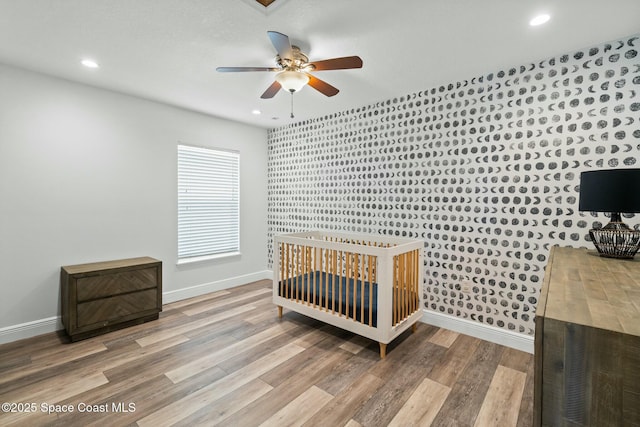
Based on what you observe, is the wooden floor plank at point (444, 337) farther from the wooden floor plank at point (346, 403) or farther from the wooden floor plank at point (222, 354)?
the wooden floor plank at point (222, 354)

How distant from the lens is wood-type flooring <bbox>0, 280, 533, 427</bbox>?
1.72 metres

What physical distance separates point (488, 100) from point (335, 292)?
2.27 metres

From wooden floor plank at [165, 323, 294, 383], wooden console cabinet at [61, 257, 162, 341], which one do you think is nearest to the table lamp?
wooden floor plank at [165, 323, 294, 383]

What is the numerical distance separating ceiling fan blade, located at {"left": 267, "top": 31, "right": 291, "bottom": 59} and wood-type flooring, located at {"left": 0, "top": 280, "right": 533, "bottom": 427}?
2.23 m

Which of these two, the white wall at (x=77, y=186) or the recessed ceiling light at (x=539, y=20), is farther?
the white wall at (x=77, y=186)

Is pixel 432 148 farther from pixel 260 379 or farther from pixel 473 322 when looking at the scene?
pixel 260 379

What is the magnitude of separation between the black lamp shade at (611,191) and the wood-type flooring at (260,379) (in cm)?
131

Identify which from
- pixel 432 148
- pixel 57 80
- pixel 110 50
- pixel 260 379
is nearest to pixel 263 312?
pixel 260 379

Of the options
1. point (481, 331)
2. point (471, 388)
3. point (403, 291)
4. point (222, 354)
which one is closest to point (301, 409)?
point (222, 354)

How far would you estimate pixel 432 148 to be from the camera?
9.75ft

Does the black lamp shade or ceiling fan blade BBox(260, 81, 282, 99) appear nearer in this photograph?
the black lamp shade

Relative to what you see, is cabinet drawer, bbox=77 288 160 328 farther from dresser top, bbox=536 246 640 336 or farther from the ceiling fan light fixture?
dresser top, bbox=536 246 640 336

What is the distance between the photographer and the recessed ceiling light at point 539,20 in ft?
5.88

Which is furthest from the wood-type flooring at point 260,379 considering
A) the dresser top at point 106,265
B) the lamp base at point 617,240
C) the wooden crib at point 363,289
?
the lamp base at point 617,240
